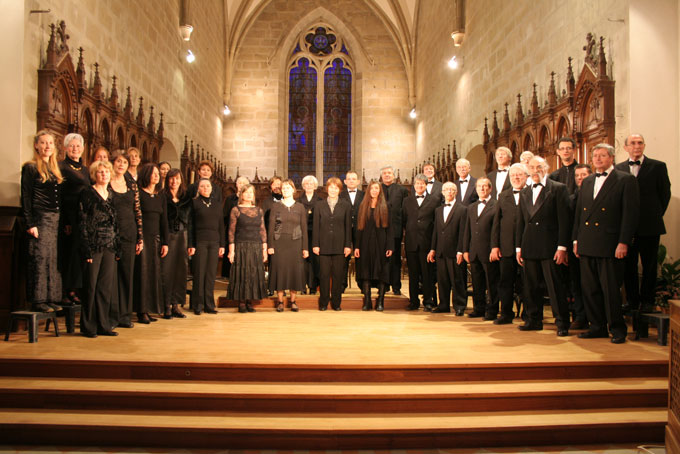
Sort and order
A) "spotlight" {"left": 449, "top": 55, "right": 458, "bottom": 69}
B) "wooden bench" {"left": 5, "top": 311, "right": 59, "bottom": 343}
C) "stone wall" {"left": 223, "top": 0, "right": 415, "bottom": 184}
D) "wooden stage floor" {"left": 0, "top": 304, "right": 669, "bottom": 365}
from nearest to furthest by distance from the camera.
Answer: "wooden stage floor" {"left": 0, "top": 304, "right": 669, "bottom": 365}, "wooden bench" {"left": 5, "top": 311, "right": 59, "bottom": 343}, "spotlight" {"left": 449, "top": 55, "right": 458, "bottom": 69}, "stone wall" {"left": 223, "top": 0, "right": 415, "bottom": 184}

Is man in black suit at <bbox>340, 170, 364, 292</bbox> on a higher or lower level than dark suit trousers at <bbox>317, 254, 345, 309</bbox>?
higher

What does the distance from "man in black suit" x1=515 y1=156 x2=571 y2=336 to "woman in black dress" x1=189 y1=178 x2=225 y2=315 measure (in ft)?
10.1

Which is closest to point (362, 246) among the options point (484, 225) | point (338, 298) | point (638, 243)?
point (338, 298)

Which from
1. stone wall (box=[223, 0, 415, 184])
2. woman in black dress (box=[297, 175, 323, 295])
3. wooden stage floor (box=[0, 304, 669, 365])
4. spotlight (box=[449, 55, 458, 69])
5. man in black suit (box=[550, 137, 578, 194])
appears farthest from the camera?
stone wall (box=[223, 0, 415, 184])

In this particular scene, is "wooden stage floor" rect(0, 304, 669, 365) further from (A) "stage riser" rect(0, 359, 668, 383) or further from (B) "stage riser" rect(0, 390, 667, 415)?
(B) "stage riser" rect(0, 390, 667, 415)

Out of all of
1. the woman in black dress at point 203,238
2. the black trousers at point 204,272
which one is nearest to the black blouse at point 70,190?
the woman in black dress at point 203,238

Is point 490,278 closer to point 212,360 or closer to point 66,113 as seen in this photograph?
point 212,360

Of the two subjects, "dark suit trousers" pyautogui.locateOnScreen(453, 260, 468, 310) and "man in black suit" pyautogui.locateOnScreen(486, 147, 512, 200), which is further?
"man in black suit" pyautogui.locateOnScreen(486, 147, 512, 200)

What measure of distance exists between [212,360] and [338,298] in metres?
2.79

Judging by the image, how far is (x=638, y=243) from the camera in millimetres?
4609

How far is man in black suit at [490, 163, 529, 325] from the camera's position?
5.14 meters

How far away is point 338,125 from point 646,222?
1394cm

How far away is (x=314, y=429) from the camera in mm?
3000

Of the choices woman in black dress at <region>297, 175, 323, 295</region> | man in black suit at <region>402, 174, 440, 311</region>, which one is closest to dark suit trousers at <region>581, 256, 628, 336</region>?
man in black suit at <region>402, 174, 440, 311</region>
